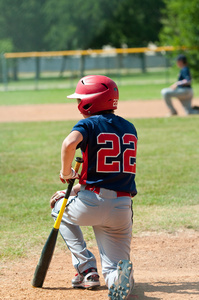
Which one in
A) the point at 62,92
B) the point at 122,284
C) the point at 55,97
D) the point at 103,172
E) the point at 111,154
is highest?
the point at 111,154

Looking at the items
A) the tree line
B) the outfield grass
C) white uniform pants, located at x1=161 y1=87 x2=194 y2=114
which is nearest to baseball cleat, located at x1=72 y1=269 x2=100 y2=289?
white uniform pants, located at x1=161 y1=87 x2=194 y2=114

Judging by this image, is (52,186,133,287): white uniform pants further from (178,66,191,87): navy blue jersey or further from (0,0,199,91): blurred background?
(0,0,199,91): blurred background

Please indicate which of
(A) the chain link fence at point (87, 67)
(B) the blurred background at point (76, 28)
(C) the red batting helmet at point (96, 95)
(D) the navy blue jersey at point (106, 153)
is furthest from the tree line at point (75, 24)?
(D) the navy blue jersey at point (106, 153)

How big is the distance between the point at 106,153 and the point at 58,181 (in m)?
4.23

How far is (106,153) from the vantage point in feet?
11.8

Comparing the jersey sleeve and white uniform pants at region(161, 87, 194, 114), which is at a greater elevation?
the jersey sleeve

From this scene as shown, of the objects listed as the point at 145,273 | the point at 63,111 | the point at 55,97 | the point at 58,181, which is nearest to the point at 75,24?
the point at 55,97

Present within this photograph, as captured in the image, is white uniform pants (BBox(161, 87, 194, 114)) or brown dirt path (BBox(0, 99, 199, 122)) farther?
brown dirt path (BBox(0, 99, 199, 122))

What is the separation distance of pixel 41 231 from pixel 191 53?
25758 millimetres

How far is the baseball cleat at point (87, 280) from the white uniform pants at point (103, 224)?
47 millimetres

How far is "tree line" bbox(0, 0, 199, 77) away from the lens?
5188 cm

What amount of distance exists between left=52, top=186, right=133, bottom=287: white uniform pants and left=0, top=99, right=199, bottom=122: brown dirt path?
1154cm

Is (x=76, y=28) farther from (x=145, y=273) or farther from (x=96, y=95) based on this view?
(x=96, y=95)

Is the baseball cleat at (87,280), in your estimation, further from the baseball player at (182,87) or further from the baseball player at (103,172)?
the baseball player at (182,87)
